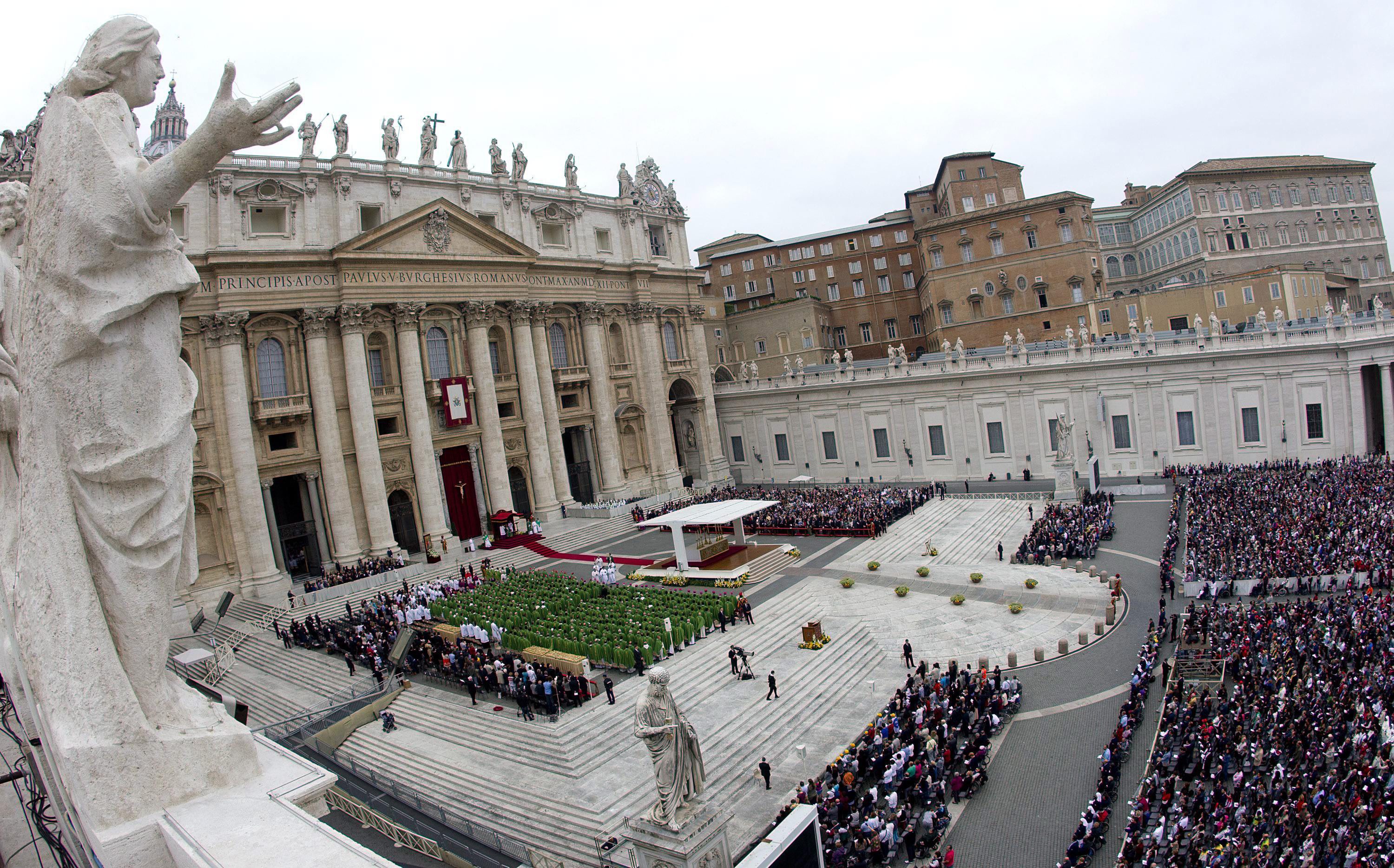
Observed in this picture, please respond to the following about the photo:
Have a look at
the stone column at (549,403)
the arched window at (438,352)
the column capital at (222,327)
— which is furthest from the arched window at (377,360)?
the stone column at (549,403)

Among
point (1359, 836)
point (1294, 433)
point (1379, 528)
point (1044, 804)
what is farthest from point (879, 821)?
point (1294, 433)

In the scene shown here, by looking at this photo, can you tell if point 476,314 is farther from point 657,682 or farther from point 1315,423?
point 1315,423

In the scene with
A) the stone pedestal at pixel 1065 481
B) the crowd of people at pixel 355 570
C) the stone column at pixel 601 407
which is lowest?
the stone pedestal at pixel 1065 481

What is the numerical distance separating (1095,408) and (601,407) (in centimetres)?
2935

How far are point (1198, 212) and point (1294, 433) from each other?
3167 cm

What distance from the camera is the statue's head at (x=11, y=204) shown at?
710cm

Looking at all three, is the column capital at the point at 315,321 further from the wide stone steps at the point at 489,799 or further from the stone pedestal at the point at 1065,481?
the stone pedestal at the point at 1065,481

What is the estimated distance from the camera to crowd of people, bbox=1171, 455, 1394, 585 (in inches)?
1019

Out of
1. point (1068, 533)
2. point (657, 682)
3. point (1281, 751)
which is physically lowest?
point (1281, 751)

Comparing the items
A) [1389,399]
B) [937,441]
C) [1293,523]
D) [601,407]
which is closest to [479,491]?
[601,407]

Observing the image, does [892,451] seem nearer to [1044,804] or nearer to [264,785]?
[1044,804]

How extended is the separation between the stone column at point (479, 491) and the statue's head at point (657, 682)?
3671 cm

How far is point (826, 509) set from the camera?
139 feet

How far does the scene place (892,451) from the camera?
53562 mm
